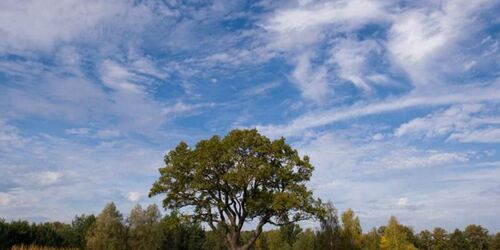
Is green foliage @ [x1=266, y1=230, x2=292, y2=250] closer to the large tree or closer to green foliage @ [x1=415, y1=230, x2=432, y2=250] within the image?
green foliage @ [x1=415, y1=230, x2=432, y2=250]

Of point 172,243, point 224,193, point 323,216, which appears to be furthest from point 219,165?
point 172,243

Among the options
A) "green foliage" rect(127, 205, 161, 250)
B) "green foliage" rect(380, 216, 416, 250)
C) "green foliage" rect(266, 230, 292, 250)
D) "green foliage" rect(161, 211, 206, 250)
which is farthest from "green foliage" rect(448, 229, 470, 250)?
"green foliage" rect(127, 205, 161, 250)

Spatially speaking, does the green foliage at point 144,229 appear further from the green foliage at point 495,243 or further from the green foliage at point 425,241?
the green foliage at point 495,243

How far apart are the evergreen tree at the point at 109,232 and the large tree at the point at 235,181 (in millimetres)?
24593

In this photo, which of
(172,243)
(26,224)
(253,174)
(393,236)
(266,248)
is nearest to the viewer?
(253,174)

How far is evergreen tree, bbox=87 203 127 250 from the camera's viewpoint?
6238cm

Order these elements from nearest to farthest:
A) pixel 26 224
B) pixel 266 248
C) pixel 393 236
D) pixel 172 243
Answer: pixel 26 224, pixel 393 236, pixel 172 243, pixel 266 248

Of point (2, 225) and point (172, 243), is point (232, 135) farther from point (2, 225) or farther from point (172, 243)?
point (172, 243)

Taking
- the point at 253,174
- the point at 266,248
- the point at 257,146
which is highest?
the point at 257,146

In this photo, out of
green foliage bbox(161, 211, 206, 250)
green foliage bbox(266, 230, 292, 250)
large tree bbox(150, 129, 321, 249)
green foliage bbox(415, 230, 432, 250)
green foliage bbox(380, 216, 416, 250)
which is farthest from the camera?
green foliage bbox(415, 230, 432, 250)

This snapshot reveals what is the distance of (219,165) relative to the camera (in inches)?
1642

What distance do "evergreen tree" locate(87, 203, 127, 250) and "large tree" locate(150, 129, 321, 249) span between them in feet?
80.7

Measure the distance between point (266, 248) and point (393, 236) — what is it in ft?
175

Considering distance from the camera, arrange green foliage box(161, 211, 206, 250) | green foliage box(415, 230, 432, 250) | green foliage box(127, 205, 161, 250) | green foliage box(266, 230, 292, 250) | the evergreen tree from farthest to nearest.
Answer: green foliage box(415, 230, 432, 250) < green foliage box(266, 230, 292, 250) < green foliage box(161, 211, 206, 250) < green foliage box(127, 205, 161, 250) < the evergreen tree
